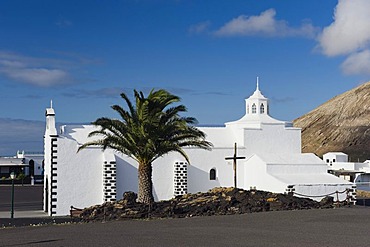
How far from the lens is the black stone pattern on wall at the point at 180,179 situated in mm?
29750

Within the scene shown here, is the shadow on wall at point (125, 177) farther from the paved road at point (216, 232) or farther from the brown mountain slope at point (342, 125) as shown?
the brown mountain slope at point (342, 125)

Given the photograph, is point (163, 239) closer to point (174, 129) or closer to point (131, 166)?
point (174, 129)

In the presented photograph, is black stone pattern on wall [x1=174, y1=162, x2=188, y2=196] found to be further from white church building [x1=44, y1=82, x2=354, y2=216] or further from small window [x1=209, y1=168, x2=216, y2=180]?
small window [x1=209, y1=168, x2=216, y2=180]

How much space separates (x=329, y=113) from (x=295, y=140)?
79.0 metres

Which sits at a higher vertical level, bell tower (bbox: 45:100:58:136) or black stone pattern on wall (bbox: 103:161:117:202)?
bell tower (bbox: 45:100:58:136)

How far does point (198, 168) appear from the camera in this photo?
100ft

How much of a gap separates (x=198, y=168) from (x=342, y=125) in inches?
3019

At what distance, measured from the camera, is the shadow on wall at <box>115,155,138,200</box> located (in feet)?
95.1

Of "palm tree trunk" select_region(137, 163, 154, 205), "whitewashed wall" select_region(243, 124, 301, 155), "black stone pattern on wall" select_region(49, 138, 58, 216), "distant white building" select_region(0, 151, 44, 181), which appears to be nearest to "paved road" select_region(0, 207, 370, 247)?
"palm tree trunk" select_region(137, 163, 154, 205)

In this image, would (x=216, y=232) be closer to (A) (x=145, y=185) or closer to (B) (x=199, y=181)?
(A) (x=145, y=185)

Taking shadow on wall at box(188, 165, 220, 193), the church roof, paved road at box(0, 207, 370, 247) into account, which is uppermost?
the church roof

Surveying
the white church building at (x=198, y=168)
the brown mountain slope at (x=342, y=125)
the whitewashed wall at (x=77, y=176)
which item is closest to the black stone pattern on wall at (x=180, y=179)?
the white church building at (x=198, y=168)

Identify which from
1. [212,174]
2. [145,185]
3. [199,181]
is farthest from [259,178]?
[145,185]

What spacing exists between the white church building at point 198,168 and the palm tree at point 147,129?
4.78m
